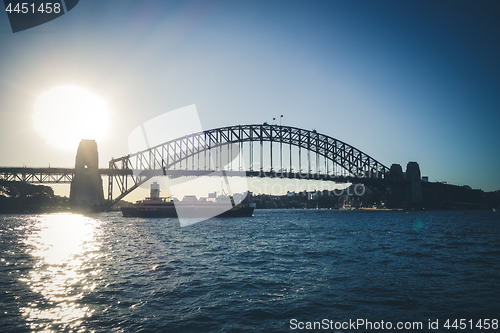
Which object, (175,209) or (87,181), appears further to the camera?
(87,181)

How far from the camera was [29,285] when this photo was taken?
32.7 ft

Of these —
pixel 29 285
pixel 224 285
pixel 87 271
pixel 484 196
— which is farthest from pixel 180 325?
pixel 484 196

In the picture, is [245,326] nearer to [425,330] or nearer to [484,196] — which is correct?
[425,330]


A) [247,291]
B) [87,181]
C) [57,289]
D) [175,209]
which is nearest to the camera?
[247,291]

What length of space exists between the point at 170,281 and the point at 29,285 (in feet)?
15.2

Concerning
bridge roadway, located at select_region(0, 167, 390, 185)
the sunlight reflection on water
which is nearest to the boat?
bridge roadway, located at select_region(0, 167, 390, 185)

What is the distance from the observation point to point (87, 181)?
70.7m

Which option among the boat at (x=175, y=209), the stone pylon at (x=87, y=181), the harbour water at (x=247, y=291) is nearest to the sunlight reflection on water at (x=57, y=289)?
the harbour water at (x=247, y=291)

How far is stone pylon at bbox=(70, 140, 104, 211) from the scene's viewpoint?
6919 cm

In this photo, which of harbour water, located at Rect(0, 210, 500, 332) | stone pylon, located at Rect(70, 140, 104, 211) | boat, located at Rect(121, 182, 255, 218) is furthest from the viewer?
stone pylon, located at Rect(70, 140, 104, 211)

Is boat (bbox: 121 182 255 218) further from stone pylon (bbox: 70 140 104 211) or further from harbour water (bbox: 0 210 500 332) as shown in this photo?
harbour water (bbox: 0 210 500 332)

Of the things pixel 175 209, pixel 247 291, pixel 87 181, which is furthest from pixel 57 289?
pixel 87 181

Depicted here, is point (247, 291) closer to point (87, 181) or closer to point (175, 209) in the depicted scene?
point (175, 209)

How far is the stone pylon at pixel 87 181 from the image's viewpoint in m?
69.2
